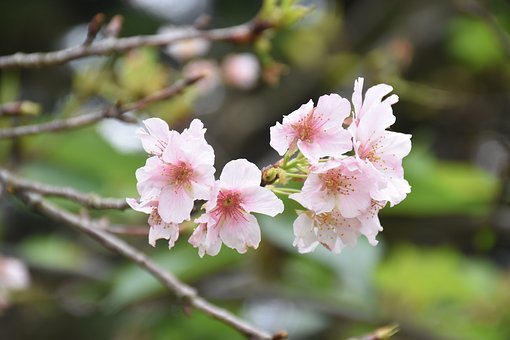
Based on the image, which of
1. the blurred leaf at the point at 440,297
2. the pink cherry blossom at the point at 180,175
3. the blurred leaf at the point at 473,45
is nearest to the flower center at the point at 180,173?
the pink cherry blossom at the point at 180,175

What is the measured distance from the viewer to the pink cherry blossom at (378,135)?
0.61m

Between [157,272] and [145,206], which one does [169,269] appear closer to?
[157,272]

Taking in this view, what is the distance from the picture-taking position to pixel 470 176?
1.99m

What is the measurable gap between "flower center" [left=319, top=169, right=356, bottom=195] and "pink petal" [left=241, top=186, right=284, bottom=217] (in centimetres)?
4

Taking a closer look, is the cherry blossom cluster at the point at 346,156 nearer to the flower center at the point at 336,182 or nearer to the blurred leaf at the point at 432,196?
the flower center at the point at 336,182

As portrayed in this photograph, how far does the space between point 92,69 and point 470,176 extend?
44.8 inches

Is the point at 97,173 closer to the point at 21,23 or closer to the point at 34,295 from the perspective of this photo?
the point at 34,295

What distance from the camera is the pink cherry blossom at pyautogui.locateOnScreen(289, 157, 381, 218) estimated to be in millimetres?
579

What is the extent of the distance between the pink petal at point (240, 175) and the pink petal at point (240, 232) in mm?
31

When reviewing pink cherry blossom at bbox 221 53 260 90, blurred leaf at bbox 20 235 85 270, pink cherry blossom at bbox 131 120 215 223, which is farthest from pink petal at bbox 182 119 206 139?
blurred leaf at bbox 20 235 85 270

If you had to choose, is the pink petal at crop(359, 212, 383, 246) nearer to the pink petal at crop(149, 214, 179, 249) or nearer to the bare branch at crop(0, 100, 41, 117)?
the pink petal at crop(149, 214, 179, 249)

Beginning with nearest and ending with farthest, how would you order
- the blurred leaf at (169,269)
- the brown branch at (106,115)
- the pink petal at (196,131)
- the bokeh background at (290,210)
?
1. the pink petal at (196,131)
2. the brown branch at (106,115)
3. the blurred leaf at (169,269)
4. the bokeh background at (290,210)

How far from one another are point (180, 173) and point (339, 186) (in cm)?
13

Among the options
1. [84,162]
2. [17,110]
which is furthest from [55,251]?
[17,110]
